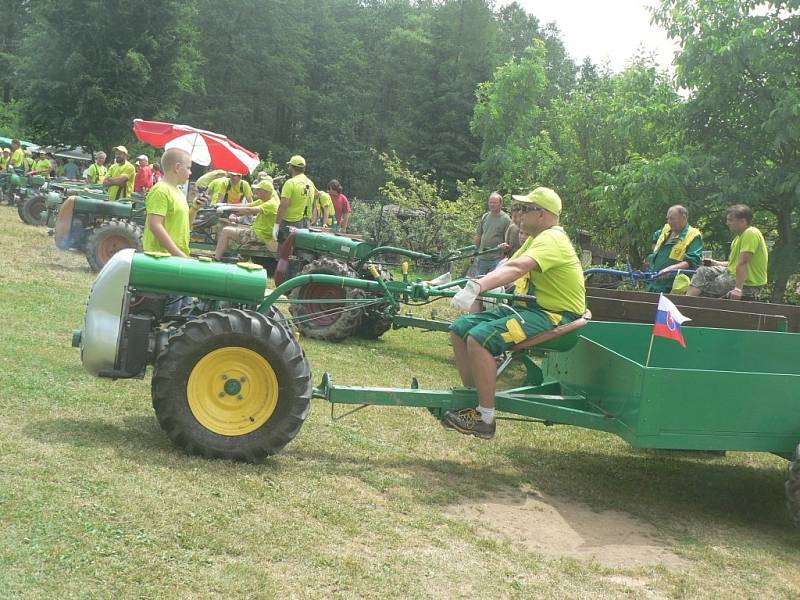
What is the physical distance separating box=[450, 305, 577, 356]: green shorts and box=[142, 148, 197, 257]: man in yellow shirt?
7.12 ft

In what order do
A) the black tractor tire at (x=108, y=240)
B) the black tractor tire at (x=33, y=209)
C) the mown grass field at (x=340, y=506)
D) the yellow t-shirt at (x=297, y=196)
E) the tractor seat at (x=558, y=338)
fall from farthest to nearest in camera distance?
1. the black tractor tire at (x=33, y=209)
2. the black tractor tire at (x=108, y=240)
3. the yellow t-shirt at (x=297, y=196)
4. the tractor seat at (x=558, y=338)
5. the mown grass field at (x=340, y=506)

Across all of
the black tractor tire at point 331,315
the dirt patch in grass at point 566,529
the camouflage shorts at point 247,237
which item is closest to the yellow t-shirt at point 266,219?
the camouflage shorts at point 247,237

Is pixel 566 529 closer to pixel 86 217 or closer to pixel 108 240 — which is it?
pixel 108 240

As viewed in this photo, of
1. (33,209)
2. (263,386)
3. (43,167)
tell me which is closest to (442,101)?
(43,167)

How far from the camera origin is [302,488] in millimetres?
5164

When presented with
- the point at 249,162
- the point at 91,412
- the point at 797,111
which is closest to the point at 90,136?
the point at 249,162

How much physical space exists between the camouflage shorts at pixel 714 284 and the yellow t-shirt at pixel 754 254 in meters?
0.10

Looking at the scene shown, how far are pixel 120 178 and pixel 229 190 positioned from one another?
2138 millimetres

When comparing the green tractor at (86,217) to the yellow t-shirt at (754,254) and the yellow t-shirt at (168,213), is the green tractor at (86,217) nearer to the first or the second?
the yellow t-shirt at (168,213)

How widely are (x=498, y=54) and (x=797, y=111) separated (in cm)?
4940

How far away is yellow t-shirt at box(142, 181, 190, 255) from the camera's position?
636cm

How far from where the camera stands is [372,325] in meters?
11.1

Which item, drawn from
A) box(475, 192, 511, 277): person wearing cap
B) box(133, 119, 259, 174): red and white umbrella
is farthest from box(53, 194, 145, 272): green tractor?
box(475, 192, 511, 277): person wearing cap

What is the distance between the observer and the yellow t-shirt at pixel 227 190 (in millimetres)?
16109
